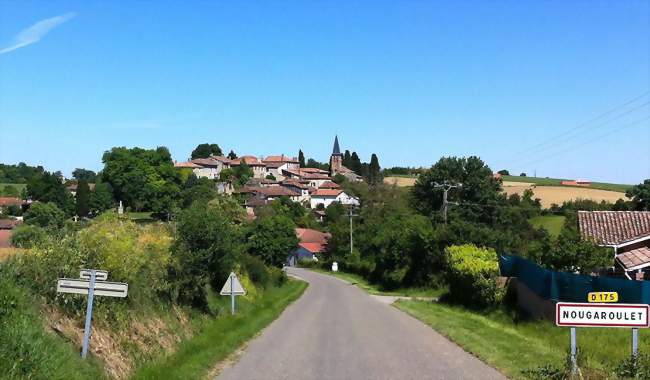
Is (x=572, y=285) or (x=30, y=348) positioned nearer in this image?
(x=30, y=348)

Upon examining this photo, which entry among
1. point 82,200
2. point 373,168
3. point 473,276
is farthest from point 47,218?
point 373,168

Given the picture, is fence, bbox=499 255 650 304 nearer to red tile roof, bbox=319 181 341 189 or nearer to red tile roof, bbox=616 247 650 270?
red tile roof, bbox=616 247 650 270

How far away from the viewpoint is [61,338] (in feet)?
36.6

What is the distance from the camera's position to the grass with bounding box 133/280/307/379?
39.9ft

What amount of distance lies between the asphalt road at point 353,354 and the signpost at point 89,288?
2.83 meters

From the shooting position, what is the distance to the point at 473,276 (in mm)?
30109

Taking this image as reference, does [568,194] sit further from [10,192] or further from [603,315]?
[603,315]

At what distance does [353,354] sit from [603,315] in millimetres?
6467

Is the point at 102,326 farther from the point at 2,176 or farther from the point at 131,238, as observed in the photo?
the point at 2,176

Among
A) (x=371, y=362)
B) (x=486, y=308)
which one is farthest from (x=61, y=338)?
(x=486, y=308)

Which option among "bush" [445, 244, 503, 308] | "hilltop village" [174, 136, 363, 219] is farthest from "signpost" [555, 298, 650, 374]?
"hilltop village" [174, 136, 363, 219]

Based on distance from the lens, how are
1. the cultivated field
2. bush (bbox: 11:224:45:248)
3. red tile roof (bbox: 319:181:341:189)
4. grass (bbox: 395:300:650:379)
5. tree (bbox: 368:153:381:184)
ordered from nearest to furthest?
grass (bbox: 395:300:650:379), bush (bbox: 11:224:45:248), the cultivated field, tree (bbox: 368:153:381:184), red tile roof (bbox: 319:181:341:189)

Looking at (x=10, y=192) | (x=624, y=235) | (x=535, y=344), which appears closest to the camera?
(x=535, y=344)

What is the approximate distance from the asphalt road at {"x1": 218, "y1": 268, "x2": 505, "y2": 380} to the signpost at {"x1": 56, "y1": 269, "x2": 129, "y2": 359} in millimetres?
2833
